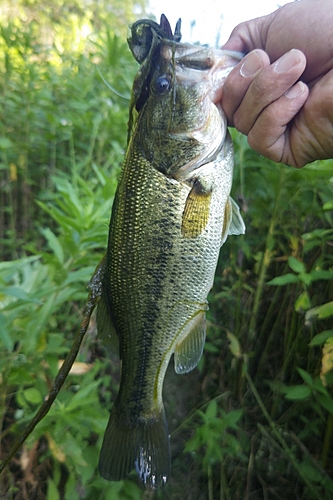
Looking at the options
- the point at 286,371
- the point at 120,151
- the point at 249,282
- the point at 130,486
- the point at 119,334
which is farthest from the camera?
the point at 120,151

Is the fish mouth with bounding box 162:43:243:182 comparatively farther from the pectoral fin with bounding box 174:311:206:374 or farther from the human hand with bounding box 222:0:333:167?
the pectoral fin with bounding box 174:311:206:374

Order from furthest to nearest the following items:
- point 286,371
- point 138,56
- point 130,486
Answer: point 286,371
point 130,486
point 138,56

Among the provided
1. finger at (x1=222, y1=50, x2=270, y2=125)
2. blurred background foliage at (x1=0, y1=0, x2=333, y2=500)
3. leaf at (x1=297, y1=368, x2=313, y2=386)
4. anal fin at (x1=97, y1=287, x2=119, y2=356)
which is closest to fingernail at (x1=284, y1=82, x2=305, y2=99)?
finger at (x1=222, y1=50, x2=270, y2=125)

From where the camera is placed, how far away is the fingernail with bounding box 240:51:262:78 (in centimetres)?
99

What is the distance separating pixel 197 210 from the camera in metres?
1.12

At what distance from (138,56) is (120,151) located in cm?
134

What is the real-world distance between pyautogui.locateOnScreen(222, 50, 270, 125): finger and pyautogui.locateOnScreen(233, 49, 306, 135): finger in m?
0.01

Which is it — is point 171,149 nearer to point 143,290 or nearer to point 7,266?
point 143,290

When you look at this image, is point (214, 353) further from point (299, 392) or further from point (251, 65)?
point (251, 65)

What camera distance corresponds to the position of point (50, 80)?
118 inches

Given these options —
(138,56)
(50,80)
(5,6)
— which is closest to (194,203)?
(138,56)

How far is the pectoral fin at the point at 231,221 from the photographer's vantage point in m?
1.20

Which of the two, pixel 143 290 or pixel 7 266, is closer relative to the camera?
pixel 143 290

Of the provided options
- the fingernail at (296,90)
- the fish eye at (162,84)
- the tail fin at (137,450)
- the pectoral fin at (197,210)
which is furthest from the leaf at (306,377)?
the fish eye at (162,84)
